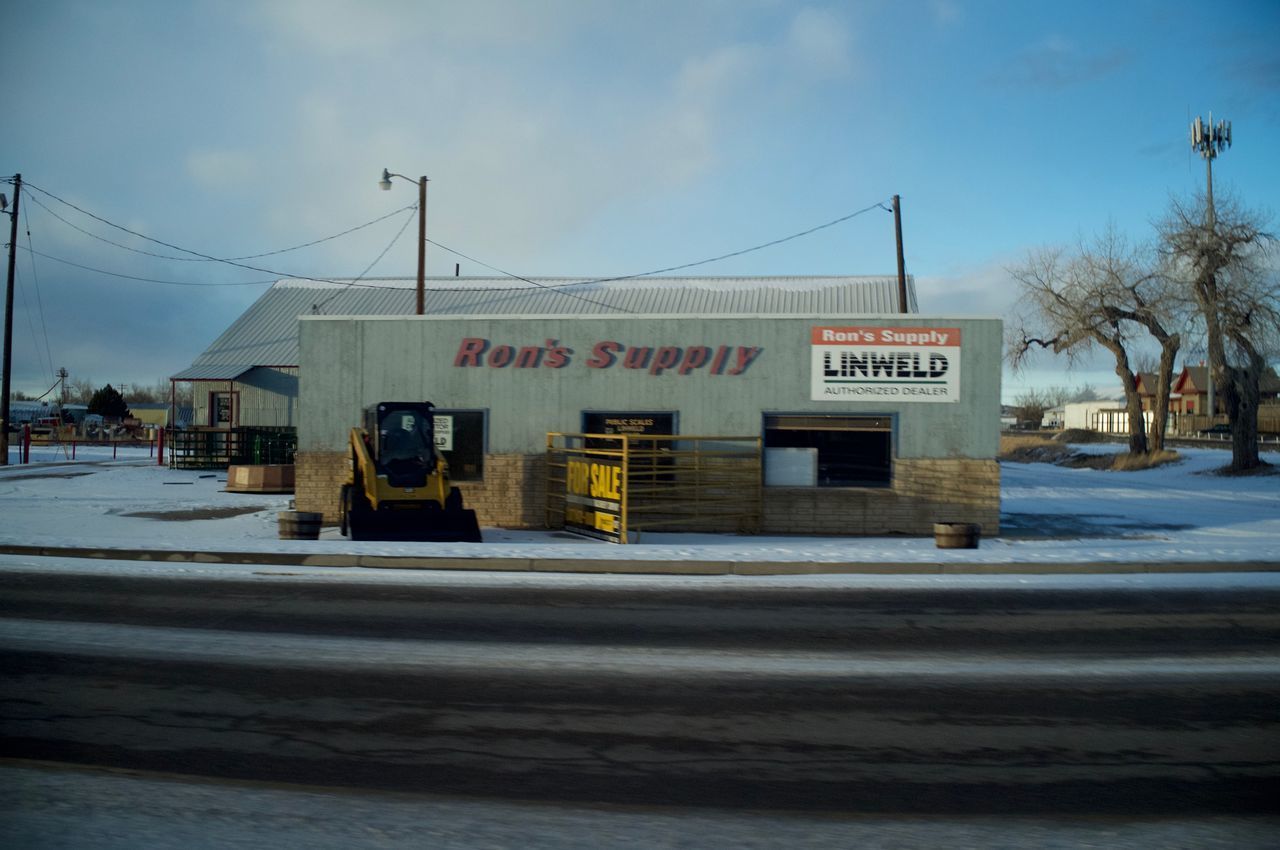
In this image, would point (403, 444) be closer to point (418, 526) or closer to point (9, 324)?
point (418, 526)

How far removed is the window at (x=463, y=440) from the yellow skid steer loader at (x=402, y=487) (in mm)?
3215

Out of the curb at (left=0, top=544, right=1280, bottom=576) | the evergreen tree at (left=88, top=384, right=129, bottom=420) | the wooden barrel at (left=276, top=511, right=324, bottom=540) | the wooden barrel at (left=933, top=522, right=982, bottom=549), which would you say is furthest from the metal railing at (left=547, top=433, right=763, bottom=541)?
the evergreen tree at (left=88, top=384, right=129, bottom=420)

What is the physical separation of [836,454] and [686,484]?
10.9ft

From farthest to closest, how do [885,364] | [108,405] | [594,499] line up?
[108,405], [885,364], [594,499]

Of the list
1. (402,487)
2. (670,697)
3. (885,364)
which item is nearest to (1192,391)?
(885,364)

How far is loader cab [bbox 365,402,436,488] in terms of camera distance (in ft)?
54.2

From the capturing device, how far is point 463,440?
20.5m

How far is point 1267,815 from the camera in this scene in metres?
4.79

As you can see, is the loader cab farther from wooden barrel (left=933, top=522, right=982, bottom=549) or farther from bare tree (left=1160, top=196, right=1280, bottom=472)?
bare tree (left=1160, top=196, right=1280, bottom=472)

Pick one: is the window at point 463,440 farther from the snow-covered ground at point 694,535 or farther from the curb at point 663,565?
the curb at point 663,565

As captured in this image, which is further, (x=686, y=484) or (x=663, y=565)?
(x=686, y=484)

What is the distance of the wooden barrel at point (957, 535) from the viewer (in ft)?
52.7

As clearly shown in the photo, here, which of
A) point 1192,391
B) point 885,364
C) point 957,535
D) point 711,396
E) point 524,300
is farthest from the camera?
point 1192,391

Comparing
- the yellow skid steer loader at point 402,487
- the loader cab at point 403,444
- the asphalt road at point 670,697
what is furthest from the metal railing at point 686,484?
the asphalt road at point 670,697
